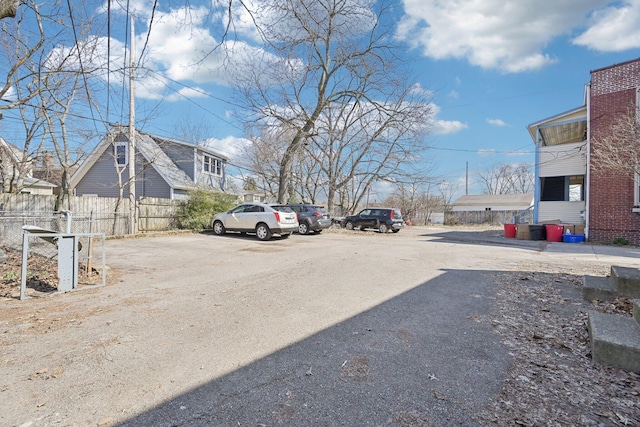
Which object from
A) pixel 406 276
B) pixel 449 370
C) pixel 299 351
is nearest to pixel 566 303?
pixel 406 276

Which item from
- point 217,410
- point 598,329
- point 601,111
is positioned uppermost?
point 601,111

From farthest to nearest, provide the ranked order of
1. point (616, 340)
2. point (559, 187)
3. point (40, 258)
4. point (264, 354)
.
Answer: point (559, 187) < point (40, 258) < point (264, 354) < point (616, 340)

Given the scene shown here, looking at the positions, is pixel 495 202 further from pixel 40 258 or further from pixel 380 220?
pixel 40 258

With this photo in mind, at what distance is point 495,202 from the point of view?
157ft

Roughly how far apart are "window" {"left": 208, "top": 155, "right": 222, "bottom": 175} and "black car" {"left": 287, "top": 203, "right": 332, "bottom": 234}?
1015 centimetres

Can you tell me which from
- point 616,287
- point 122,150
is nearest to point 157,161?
point 122,150

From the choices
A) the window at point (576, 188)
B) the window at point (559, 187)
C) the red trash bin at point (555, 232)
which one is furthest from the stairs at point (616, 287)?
the window at point (576, 188)

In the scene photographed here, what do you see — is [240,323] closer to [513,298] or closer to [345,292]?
[345,292]

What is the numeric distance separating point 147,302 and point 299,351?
9.31 feet

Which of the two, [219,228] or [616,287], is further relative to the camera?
[219,228]

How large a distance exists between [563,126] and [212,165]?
22145mm

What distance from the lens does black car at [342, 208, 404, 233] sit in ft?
62.5

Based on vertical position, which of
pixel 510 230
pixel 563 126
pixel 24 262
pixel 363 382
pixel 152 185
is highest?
pixel 563 126

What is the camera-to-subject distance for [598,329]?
314 cm
